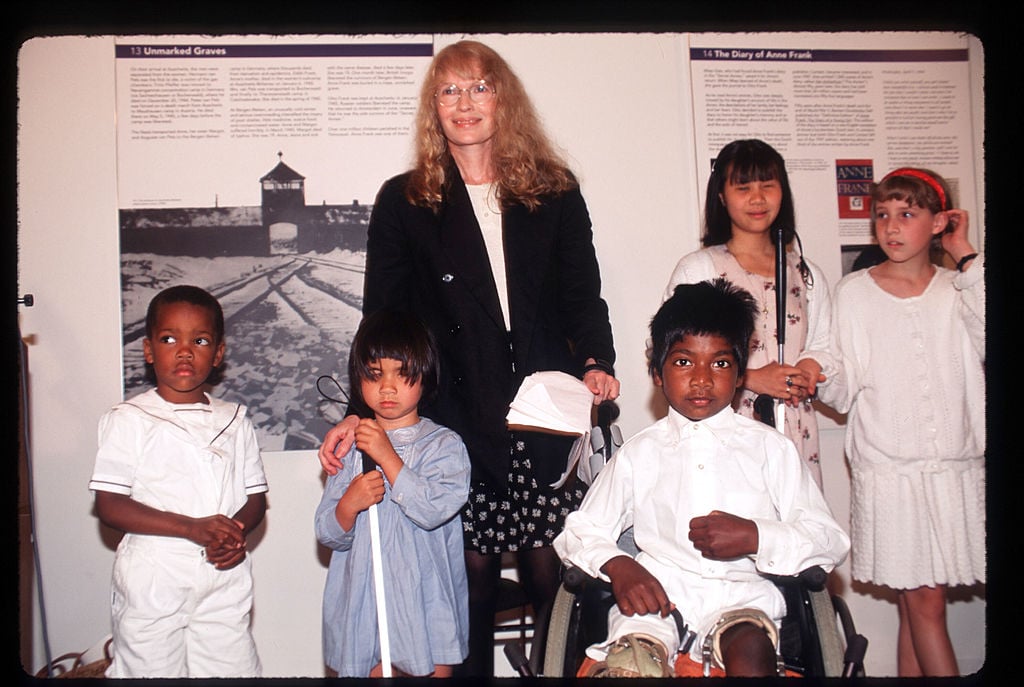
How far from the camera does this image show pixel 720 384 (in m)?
2.49

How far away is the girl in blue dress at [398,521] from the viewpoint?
8.44 ft

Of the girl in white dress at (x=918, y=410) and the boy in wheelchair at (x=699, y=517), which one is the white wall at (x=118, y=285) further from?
the boy in wheelchair at (x=699, y=517)

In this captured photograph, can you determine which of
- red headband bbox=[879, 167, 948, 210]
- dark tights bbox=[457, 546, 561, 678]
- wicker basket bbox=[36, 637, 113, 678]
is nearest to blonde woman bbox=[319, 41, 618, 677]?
dark tights bbox=[457, 546, 561, 678]

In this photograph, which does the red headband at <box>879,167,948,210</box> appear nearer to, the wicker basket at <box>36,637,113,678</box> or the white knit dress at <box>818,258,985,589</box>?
the white knit dress at <box>818,258,985,589</box>

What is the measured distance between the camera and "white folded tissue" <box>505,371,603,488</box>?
8.68 feet

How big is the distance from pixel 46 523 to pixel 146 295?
1.13m

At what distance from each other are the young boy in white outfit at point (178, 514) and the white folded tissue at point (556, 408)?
1.11 metres

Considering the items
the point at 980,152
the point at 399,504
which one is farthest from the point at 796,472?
the point at 980,152

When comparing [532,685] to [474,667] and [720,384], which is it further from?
[720,384]

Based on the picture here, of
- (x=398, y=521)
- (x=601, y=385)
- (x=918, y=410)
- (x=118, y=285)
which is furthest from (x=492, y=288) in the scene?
(x=118, y=285)

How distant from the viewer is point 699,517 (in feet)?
7.70

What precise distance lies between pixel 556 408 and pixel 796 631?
0.94m

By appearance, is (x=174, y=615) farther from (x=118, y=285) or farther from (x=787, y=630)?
(x=787, y=630)

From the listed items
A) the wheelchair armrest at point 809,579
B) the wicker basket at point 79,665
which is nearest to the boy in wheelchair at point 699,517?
the wheelchair armrest at point 809,579
